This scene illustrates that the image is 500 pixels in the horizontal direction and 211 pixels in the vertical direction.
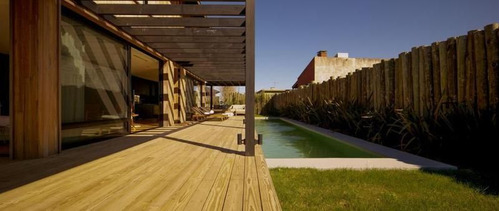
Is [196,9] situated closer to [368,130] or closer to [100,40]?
[100,40]

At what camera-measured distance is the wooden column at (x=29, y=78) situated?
359cm

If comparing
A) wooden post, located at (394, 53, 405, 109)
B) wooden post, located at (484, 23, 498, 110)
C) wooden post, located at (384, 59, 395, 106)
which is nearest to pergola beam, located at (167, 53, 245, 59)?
wooden post, located at (384, 59, 395, 106)

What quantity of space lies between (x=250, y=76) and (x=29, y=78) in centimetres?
315

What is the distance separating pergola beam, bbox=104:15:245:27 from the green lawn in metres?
3.45

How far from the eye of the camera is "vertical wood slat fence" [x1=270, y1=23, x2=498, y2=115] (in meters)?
3.53

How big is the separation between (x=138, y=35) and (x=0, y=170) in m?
4.14

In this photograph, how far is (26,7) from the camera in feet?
11.8

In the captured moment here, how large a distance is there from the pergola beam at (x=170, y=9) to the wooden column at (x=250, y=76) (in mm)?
1158

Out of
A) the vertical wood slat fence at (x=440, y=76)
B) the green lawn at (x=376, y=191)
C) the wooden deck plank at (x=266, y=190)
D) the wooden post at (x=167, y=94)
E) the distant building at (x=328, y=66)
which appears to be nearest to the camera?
the wooden deck plank at (x=266, y=190)

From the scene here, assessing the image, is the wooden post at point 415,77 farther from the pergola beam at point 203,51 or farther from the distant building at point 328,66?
the distant building at point 328,66

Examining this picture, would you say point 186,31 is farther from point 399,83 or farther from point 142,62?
point 399,83

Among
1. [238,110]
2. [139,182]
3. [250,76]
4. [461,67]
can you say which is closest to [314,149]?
[250,76]

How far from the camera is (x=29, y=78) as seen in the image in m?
3.61

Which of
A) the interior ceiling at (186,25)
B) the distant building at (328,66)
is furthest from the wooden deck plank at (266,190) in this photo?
the distant building at (328,66)
